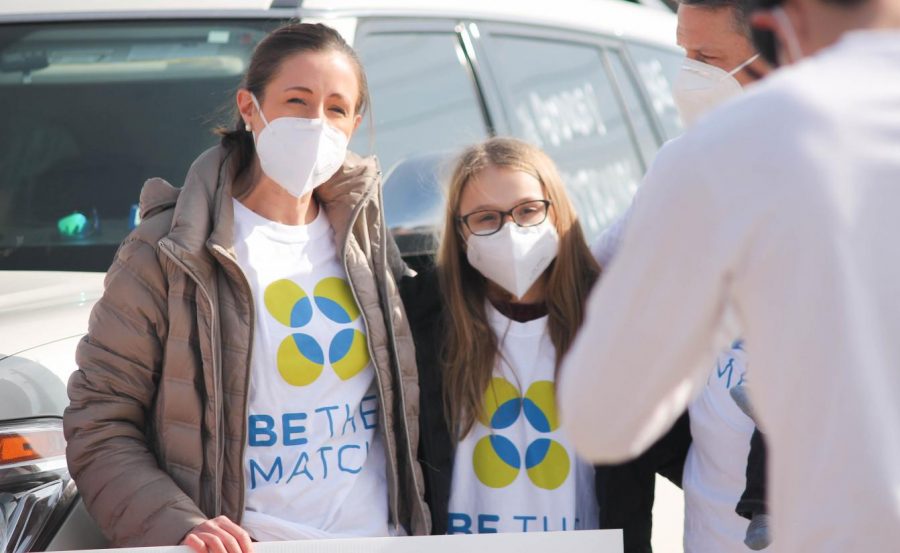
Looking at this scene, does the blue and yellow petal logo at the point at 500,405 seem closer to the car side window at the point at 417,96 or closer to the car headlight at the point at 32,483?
the car headlight at the point at 32,483

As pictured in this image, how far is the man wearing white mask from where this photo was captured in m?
3.04

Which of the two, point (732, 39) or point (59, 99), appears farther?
point (59, 99)

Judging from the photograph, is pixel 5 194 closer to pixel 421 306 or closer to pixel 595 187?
pixel 421 306

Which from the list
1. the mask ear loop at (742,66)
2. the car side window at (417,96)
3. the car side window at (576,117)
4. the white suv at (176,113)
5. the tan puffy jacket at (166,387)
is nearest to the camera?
the tan puffy jacket at (166,387)

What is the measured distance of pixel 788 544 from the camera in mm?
1422

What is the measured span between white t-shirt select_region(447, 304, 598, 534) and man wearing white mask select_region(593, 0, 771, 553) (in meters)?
0.22

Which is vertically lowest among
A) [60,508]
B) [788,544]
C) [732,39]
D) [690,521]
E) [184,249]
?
[690,521]

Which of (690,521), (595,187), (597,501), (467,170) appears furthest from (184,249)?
(595,187)

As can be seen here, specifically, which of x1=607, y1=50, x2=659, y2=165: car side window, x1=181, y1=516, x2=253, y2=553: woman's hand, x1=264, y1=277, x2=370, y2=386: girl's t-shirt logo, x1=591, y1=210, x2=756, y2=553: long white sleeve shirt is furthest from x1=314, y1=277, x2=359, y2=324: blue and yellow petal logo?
x1=607, y1=50, x2=659, y2=165: car side window

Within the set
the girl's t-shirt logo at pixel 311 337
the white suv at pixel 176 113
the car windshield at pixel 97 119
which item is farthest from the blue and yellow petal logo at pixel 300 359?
the car windshield at pixel 97 119

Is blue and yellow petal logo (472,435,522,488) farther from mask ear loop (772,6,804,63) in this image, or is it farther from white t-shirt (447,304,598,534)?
mask ear loop (772,6,804,63)

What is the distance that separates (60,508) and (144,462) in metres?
0.23

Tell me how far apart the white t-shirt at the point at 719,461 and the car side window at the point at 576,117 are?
1433mm

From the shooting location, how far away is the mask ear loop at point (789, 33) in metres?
1.45
